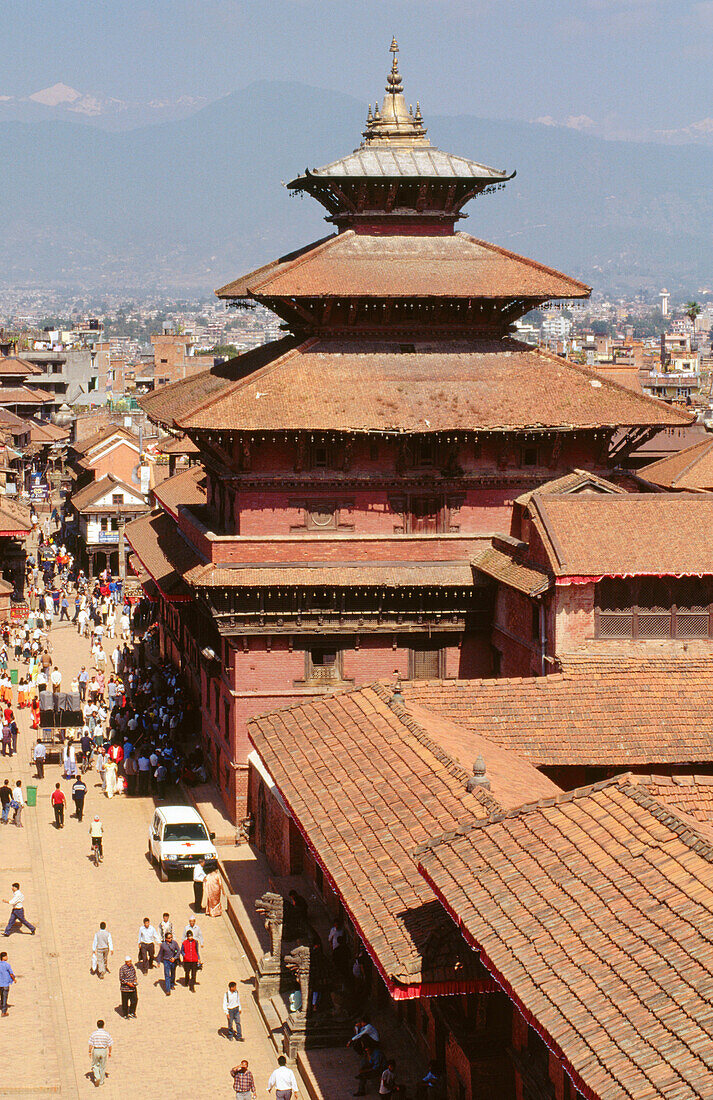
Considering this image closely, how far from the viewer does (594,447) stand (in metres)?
44.2

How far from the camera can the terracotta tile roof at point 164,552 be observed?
1847 inches

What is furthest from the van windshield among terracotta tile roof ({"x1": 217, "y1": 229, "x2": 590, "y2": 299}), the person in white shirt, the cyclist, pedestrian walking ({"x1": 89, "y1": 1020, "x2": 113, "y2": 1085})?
terracotta tile roof ({"x1": 217, "y1": 229, "x2": 590, "y2": 299})

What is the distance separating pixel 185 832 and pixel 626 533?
40.4ft

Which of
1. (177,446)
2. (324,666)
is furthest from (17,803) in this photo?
(177,446)

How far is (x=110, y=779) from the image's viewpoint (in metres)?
45.6

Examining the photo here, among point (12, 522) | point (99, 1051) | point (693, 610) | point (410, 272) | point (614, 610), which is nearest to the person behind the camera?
point (99, 1051)

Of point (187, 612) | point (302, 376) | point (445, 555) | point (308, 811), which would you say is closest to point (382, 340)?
point (302, 376)

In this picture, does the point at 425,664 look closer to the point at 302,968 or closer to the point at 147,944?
the point at 147,944

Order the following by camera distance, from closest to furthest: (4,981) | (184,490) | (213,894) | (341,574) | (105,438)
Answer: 1. (4,981)
2. (213,894)
3. (341,574)
4. (184,490)
5. (105,438)

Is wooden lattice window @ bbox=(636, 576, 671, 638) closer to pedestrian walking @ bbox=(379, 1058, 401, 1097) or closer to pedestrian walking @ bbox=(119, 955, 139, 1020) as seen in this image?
pedestrian walking @ bbox=(119, 955, 139, 1020)

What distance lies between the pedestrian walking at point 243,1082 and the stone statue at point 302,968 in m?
3.11

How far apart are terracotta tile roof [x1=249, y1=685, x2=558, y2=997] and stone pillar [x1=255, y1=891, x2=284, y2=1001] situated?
A: 259 cm

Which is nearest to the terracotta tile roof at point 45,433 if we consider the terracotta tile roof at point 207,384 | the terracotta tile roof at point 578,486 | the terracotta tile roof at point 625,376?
the terracotta tile roof at point 625,376

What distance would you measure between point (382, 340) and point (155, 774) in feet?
43.9
